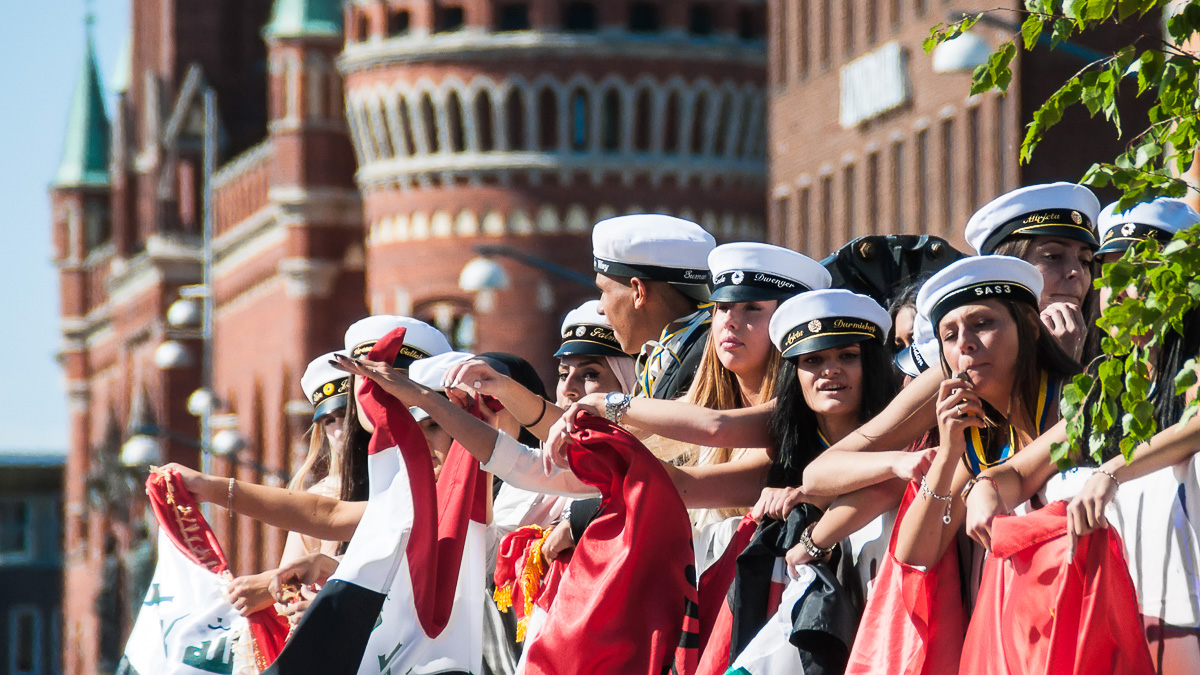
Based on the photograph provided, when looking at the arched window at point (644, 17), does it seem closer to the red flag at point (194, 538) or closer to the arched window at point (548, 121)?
the arched window at point (548, 121)

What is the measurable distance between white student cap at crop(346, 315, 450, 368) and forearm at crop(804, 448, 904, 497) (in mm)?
1971

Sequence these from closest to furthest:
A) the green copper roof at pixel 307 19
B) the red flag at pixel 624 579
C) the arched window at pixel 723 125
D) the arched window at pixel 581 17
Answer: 1. the red flag at pixel 624 579
2. the arched window at pixel 581 17
3. the arched window at pixel 723 125
4. the green copper roof at pixel 307 19

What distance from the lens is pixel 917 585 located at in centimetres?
614

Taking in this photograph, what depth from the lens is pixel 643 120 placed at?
141 ft

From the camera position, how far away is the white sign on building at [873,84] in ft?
115

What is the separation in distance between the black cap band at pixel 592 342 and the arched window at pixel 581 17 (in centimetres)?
3455

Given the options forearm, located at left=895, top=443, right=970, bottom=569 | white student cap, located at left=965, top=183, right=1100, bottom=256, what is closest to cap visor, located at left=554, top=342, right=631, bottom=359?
white student cap, located at left=965, top=183, right=1100, bottom=256

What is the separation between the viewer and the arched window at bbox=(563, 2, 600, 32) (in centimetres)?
4278

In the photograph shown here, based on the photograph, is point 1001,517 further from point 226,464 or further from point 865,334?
point 226,464

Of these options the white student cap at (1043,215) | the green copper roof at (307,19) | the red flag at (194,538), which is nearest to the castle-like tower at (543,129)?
the green copper roof at (307,19)

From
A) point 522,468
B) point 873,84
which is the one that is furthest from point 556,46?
point 522,468

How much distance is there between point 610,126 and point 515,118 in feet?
5.42

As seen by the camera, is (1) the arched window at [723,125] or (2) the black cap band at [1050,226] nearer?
(2) the black cap band at [1050,226]

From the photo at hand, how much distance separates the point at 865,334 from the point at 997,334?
0.57m
